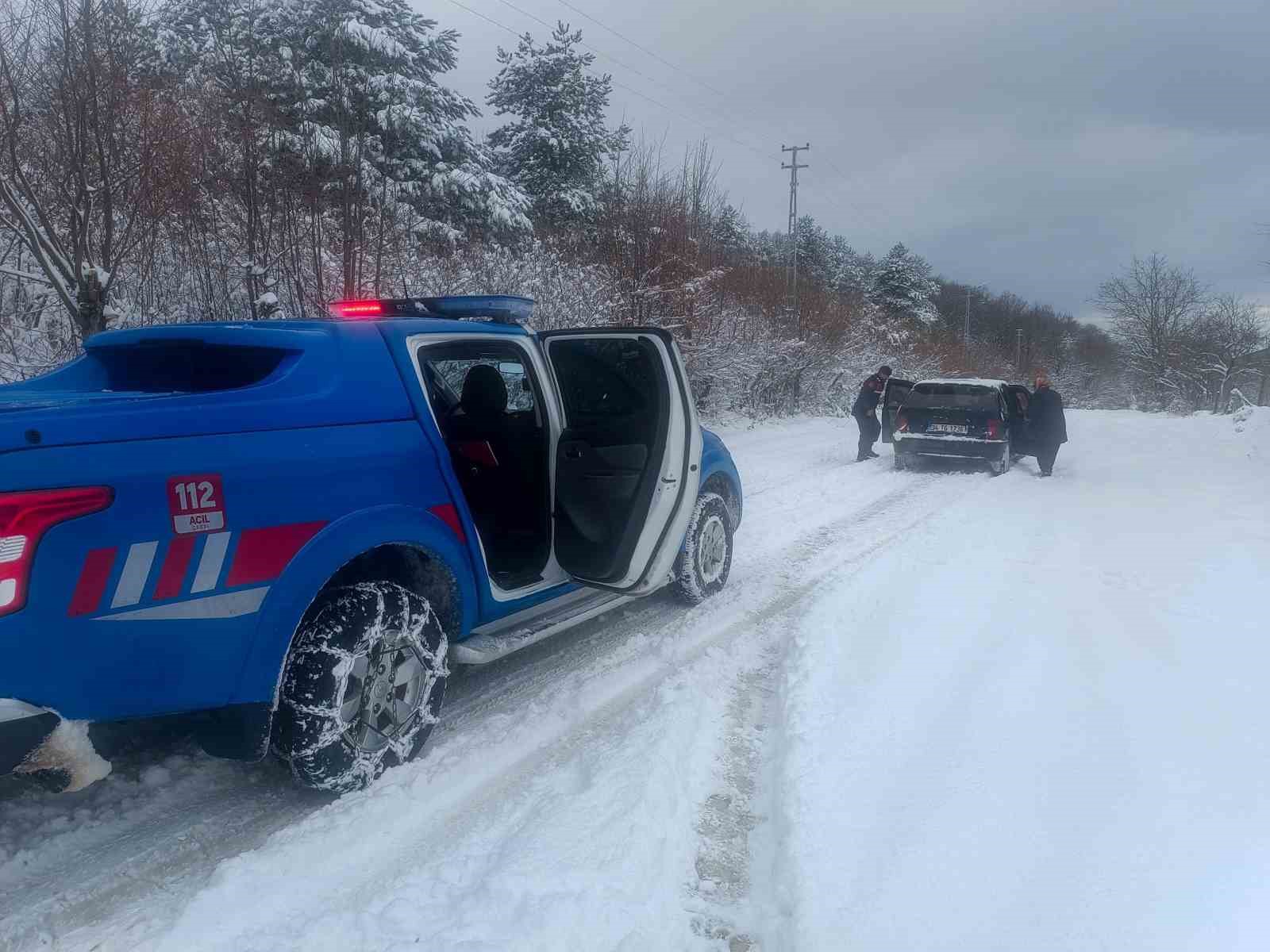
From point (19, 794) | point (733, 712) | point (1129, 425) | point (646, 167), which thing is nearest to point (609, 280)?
point (646, 167)

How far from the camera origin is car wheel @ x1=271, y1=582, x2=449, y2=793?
8.79 ft

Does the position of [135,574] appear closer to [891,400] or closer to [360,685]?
[360,685]

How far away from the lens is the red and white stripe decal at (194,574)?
2.06 meters

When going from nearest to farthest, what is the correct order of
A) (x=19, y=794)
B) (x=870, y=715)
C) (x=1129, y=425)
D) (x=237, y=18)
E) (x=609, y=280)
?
1. (x=19, y=794)
2. (x=870, y=715)
3. (x=237, y=18)
4. (x=609, y=280)
5. (x=1129, y=425)

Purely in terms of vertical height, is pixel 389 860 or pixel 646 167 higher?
pixel 646 167

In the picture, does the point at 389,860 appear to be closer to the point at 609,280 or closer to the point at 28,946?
the point at 28,946

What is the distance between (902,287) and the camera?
2169 inches

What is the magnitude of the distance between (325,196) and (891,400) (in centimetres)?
925

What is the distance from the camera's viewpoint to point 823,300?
77.0 ft

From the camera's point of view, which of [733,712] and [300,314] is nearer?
[733,712]

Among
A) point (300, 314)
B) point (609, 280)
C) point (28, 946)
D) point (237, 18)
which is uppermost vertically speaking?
point (237, 18)

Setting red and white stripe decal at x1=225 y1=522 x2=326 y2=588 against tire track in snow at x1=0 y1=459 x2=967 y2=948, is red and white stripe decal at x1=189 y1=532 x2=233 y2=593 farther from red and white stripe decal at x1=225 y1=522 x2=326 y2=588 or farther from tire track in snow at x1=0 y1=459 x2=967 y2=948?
tire track in snow at x1=0 y1=459 x2=967 y2=948

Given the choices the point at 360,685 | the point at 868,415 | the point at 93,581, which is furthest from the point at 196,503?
the point at 868,415

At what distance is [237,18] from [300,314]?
3.23 m
